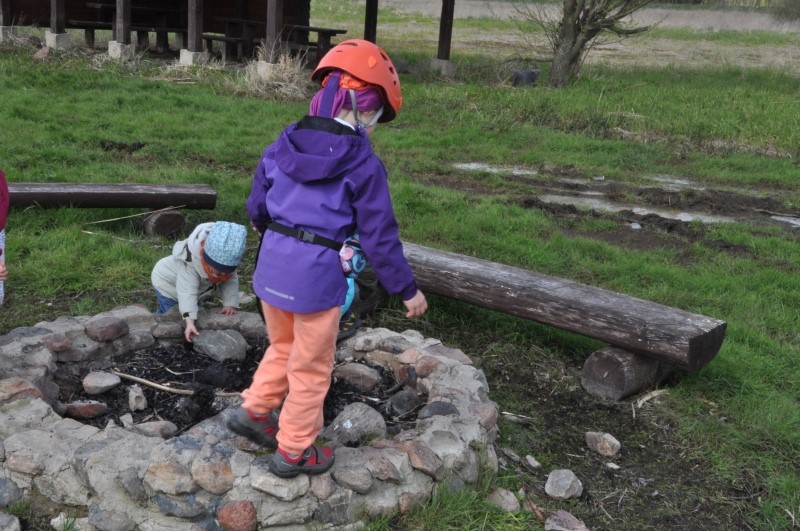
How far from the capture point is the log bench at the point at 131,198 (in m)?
6.18

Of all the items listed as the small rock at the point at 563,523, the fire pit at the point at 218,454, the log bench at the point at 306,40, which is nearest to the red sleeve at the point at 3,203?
the fire pit at the point at 218,454

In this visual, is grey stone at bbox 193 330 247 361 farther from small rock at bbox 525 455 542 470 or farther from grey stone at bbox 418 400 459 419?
small rock at bbox 525 455 542 470

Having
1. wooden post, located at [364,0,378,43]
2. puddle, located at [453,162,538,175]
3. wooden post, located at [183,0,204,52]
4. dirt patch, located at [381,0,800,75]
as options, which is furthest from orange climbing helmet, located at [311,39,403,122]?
wooden post, located at [364,0,378,43]

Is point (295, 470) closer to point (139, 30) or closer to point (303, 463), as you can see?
point (303, 463)

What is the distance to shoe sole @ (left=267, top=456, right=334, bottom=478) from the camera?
3113mm

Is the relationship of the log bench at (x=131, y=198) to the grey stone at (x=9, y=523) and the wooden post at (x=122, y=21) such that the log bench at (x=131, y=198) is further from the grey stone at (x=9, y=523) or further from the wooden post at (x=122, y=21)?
the wooden post at (x=122, y=21)

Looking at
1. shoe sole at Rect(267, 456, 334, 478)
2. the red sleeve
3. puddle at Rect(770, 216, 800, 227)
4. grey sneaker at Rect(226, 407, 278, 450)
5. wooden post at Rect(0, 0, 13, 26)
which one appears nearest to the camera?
shoe sole at Rect(267, 456, 334, 478)

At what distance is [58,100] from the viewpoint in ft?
35.7

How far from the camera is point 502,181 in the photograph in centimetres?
899

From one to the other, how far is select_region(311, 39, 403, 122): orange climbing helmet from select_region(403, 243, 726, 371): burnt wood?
199 cm

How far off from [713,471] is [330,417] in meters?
1.76

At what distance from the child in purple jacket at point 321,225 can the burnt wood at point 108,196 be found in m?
3.38

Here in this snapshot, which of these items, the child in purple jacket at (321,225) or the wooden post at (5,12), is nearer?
the child in purple jacket at (321,225)

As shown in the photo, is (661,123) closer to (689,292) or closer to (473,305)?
(689,292)
